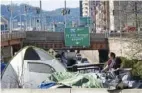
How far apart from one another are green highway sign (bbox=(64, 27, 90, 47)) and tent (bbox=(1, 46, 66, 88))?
1451 inches

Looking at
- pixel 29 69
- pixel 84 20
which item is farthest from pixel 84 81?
pixel 84 20

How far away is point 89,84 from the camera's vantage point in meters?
9.43

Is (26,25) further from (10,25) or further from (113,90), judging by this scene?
(113,90)

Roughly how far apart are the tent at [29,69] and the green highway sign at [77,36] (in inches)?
1451

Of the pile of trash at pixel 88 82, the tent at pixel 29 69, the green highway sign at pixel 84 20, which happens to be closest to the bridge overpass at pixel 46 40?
the green highway sign at pixel 84 20

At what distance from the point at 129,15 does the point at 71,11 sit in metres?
64.6

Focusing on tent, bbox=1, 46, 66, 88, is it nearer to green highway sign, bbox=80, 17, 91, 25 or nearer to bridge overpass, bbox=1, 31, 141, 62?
bridge overpass, bbox=1, 31, 141, 62

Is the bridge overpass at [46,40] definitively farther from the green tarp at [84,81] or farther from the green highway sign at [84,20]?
the green tarp at [84,81]

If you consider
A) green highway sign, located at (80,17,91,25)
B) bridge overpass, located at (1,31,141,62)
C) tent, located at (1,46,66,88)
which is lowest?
bridge overpass, located at (1,31,141,62)

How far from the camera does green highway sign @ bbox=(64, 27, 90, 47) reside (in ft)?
171

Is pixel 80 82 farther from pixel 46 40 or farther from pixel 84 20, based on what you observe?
pixel 84 20

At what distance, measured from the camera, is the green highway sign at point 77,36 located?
52.2m

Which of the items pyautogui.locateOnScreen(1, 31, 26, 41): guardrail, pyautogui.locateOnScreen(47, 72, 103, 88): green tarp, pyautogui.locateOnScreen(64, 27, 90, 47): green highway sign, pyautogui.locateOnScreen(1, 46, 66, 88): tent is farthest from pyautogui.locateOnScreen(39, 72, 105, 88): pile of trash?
pyautogui.locateOnScreen(1, 31, 26, 41): guardrail

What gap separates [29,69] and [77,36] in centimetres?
3959
